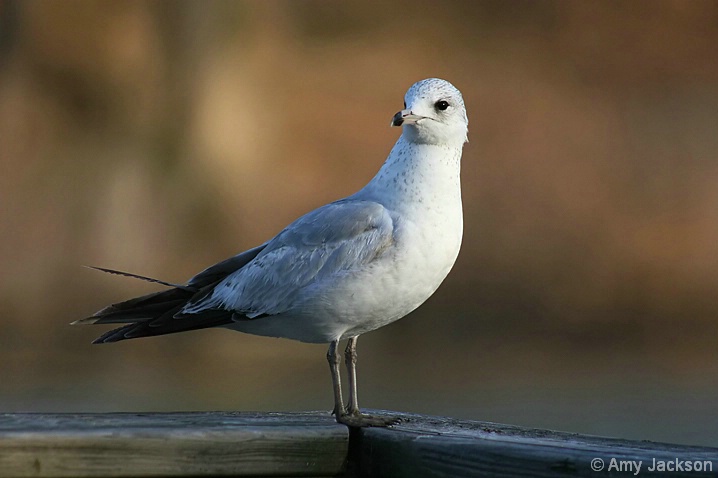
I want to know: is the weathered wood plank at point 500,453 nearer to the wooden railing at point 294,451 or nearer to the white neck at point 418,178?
the wooden railing at point 294,451

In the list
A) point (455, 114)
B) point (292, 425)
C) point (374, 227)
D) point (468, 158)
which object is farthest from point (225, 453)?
point (468, 158)

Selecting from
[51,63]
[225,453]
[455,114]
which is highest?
[51,63]

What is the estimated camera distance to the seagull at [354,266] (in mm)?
2525

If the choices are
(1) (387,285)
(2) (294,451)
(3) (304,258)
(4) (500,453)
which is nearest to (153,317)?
(3) (304,258)

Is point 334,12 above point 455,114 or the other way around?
above

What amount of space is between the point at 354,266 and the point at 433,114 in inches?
17.4

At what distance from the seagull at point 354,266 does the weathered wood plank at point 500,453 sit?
305 millimetres

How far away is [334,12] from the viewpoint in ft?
36.2

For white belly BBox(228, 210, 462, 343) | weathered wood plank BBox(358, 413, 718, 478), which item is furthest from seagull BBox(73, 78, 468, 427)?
weathered wood plank BBox(358, 413, 718, 478)

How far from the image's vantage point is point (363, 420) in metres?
2.26

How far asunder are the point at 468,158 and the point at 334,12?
1.92 meters

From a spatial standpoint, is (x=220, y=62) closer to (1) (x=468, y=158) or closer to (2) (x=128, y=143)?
(2) (x=128, y=143)

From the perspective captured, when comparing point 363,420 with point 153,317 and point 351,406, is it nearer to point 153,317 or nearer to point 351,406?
point 351,406

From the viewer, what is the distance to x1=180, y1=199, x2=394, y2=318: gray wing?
101 inches
